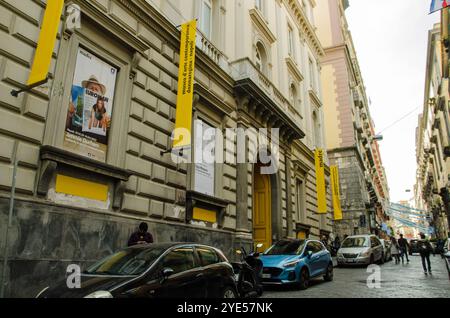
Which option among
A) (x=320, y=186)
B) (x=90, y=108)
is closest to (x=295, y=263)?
(x=90, y=108)

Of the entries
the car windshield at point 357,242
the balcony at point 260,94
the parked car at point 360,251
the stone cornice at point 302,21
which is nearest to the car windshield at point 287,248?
the balcony at point 260,94

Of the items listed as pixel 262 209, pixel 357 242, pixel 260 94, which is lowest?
pixel 357 242

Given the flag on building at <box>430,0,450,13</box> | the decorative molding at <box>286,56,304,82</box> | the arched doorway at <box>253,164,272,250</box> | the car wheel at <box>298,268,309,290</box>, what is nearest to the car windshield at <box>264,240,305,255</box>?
the car wheel at <box>298,268,309,290</box>

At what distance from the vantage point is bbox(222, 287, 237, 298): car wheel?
677 cm

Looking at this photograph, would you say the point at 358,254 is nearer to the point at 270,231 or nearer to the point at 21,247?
the point at 270,231

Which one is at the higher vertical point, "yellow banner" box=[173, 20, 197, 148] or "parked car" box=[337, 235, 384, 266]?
"yellow banner" box=[173, 20, 197, 148]

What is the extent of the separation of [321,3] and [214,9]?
102 ft

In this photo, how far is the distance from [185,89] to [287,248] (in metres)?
6.38

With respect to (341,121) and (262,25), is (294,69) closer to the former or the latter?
(262,25)

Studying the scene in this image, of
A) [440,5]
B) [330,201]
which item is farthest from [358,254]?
[440,5]

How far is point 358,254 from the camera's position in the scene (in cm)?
1900

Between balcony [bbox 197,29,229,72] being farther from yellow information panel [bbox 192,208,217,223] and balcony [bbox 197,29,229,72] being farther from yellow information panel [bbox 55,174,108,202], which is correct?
yellow information panel [bbox 55,174,108,202]

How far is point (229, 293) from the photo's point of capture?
272 inches

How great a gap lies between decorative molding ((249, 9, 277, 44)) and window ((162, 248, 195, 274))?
15.2 metres
